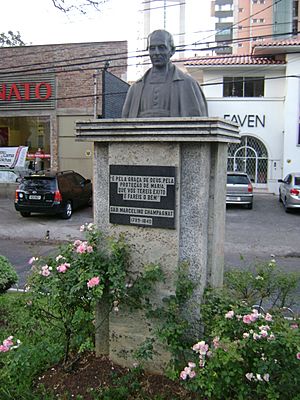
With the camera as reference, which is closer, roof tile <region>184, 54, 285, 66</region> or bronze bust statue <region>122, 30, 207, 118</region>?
bronze bust statue <region>122, 30, 207, 118</region>

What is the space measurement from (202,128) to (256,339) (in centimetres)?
162

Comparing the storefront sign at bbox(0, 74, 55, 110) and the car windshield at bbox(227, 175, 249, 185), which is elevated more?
the storefront sign at bbox(0, 74, 55, 110)

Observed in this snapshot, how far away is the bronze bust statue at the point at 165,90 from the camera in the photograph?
3796 millimetres

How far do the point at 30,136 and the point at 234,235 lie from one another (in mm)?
15060

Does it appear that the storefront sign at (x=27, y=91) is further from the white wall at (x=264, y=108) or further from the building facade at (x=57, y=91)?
the white wall at (x=264, y=108)

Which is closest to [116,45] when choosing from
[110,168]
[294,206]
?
[294,206]

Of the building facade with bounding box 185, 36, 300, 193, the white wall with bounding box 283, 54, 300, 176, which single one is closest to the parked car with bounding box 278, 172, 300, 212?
the white wall with bounding box 283, 54, 300, 176

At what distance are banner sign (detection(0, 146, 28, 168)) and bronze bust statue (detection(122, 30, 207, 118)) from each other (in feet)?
66.8

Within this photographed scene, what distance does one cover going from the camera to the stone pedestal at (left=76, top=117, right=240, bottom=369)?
3594 mm

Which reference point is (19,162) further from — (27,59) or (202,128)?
(202,128)

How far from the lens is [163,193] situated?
3.66m

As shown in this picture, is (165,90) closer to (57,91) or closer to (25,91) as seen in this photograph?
(57,91)

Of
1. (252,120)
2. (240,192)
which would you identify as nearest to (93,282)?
(240,192)

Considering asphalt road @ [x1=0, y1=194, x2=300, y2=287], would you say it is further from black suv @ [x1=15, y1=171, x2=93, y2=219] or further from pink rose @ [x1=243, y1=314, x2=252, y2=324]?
pink rose @ [x1=243, y1=314, x2=252, y2=324]
